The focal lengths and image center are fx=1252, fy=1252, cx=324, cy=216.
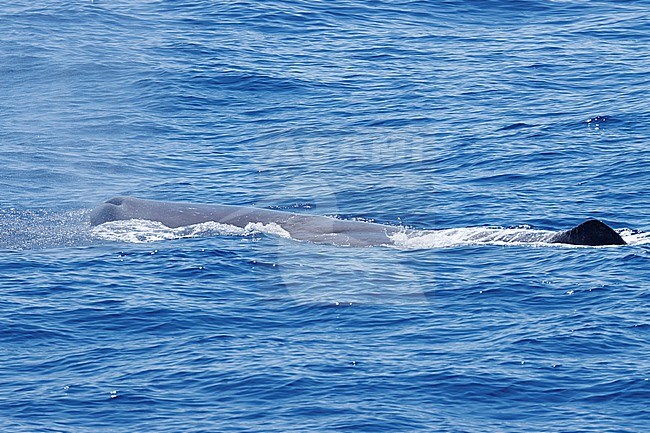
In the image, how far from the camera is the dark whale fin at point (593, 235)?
73.9ft

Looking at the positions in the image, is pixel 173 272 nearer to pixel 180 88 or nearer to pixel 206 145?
pixel 206 145

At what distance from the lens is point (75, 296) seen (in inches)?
832

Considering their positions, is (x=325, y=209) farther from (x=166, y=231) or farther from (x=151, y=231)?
(x=151, y=231)

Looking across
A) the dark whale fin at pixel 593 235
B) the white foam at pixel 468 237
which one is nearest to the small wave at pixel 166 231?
the white foam at pixel 468 237

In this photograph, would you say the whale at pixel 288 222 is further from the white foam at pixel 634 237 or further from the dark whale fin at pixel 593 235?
the white foam at pixel 634 237

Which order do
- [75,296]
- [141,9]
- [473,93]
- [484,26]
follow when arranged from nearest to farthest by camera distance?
[75,296]
[473,93]
[484,26]
[141,9]

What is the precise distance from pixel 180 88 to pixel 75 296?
18534mm

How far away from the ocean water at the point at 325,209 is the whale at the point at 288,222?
1.34ft

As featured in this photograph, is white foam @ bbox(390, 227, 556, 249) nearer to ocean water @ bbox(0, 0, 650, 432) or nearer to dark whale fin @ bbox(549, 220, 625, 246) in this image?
ocean water @ bbox(0, 0, 650, 432)

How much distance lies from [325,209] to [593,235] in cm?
688

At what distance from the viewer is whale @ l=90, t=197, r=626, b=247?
22.8 meters

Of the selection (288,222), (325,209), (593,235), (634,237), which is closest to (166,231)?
(288,222)

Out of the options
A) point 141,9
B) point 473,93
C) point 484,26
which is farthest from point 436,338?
point 141,9

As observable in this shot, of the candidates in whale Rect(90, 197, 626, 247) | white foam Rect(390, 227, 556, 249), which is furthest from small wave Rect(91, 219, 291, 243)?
white foam Rect(390, 227, 556, 249)
